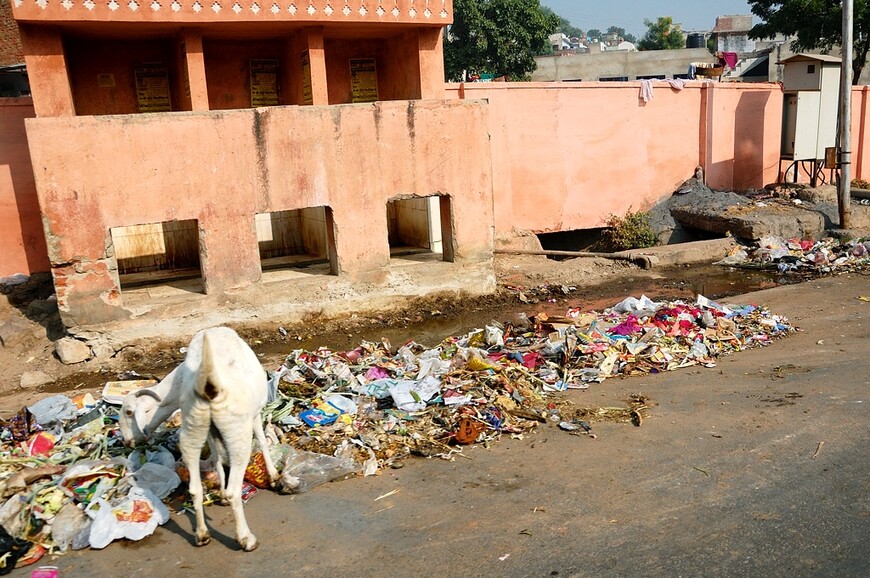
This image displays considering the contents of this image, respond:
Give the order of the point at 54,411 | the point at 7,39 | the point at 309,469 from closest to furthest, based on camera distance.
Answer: the point at 309,469 < the point at 54,411 < the point at 7,39

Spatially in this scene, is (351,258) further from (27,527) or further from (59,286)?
(27,527)

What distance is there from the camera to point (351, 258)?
11.0 m

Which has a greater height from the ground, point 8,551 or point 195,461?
point 195,461

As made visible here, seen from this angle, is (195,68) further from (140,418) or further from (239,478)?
(239,478)

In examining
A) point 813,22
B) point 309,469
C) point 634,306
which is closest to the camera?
point 309,469

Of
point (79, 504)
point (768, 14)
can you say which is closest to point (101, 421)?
point (79, 504)

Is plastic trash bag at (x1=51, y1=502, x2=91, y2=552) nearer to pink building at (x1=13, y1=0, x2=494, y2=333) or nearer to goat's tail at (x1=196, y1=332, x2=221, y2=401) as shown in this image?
goat's tail at (x1=196, y1=332, x2=221, y2=401)

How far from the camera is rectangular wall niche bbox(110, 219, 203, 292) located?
12117 millimetres

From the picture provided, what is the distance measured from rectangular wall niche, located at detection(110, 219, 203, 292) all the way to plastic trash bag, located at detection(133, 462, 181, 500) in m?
6.80

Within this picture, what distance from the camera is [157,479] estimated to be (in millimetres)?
5344

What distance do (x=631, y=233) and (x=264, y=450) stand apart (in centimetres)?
1150

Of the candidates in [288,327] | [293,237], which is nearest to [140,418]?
[288,327]

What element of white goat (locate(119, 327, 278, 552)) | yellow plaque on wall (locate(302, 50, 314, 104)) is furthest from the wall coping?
white goat (locate(119, 327, 278, 552))

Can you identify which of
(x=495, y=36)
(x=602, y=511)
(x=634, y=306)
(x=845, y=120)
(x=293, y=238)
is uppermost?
(x=495, y=36)
